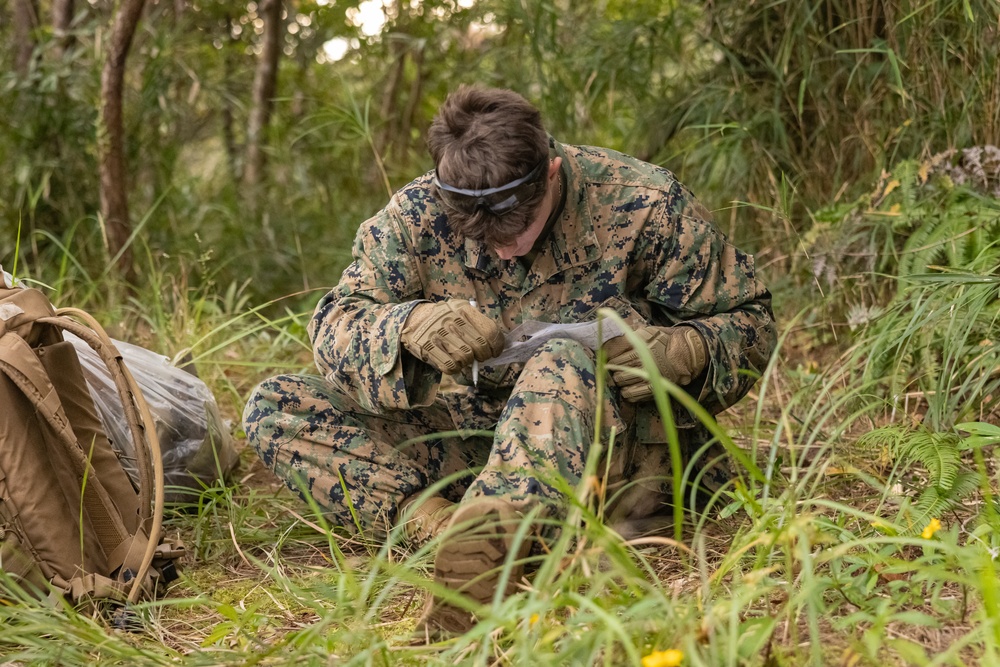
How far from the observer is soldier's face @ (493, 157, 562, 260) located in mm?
2307

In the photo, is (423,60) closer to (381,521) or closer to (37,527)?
(381,521)

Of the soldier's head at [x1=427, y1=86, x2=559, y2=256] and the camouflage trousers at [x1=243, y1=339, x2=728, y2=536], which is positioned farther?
the camouflage trousers at [x1=243, y1=339, x2=728, y2=536]

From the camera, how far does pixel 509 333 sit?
2.37 meters

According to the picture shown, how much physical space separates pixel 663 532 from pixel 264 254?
3138mm

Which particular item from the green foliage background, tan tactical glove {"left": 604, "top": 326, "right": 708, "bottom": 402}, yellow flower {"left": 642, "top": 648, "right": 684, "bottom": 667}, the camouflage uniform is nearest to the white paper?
tan tactical glove {"left": 604, "top": 326, "right": 708, "bottom": 402}

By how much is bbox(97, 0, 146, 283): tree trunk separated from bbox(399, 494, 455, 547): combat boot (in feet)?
6.37

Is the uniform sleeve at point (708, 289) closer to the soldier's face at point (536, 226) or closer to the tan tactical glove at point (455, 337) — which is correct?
the soldier's face at point (536, 226)

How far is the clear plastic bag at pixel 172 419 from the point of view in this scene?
2541 millimetres

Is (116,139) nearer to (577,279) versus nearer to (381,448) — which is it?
(381,448)

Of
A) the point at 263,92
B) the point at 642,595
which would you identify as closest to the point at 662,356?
the point at 642,595

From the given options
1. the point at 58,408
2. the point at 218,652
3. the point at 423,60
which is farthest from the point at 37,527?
the point at 423,60

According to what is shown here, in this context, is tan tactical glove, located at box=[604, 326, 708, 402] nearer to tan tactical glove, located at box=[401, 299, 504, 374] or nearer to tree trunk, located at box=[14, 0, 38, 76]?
tan tactical glove, located at box=[401, 299, 504, 374]

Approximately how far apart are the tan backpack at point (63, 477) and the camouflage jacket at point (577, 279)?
0.54m

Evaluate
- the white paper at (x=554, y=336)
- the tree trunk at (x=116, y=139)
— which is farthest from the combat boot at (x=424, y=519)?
the tree trunk at (x=116, y=139)
